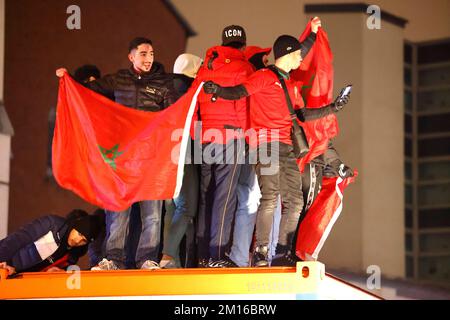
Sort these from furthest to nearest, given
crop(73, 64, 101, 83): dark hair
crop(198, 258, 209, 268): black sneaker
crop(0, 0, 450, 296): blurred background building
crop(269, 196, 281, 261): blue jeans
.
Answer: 1. crop(0, 0, 450, 296): blurred background building
2. crop(73, 64, 101, 83): dark hair
3. crop(269, 196, 281, 261): blue jeans
4. crop(198, 258, 209, 268): black sneaker

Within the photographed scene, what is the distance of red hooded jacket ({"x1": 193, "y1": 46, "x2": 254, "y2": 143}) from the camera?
287 inches

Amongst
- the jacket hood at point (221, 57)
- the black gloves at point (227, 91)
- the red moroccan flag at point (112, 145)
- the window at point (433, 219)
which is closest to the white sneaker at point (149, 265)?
the red moroccan flag at point (112, 145)

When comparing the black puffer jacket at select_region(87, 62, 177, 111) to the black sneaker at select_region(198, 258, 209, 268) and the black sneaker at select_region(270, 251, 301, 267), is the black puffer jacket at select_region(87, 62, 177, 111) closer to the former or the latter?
the black sneaker at select_region(198, 258, 209, 268)

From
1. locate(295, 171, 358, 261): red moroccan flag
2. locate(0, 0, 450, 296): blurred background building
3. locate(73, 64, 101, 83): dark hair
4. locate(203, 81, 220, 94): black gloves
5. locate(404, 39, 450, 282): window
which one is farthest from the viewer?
locate(404, 39, 450, 282): window

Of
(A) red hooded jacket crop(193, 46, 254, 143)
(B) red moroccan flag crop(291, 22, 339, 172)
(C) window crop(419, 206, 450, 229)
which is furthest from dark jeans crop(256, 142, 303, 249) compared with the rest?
(C) window crop(419, 206, 450, 229)

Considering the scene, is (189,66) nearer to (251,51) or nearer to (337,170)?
(251,51)

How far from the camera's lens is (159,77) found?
7.48m

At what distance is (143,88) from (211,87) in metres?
0.65

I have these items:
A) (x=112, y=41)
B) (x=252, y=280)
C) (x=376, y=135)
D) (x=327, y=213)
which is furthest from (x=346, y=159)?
(x=252, y=280)

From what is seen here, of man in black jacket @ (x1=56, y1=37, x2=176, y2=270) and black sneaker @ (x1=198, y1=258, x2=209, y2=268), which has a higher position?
man in black jacket @ (x1=56, y1=37, x2=176, y2=270)

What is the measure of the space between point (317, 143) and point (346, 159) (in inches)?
179

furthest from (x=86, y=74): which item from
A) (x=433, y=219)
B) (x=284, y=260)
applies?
(x=433, y=219)
